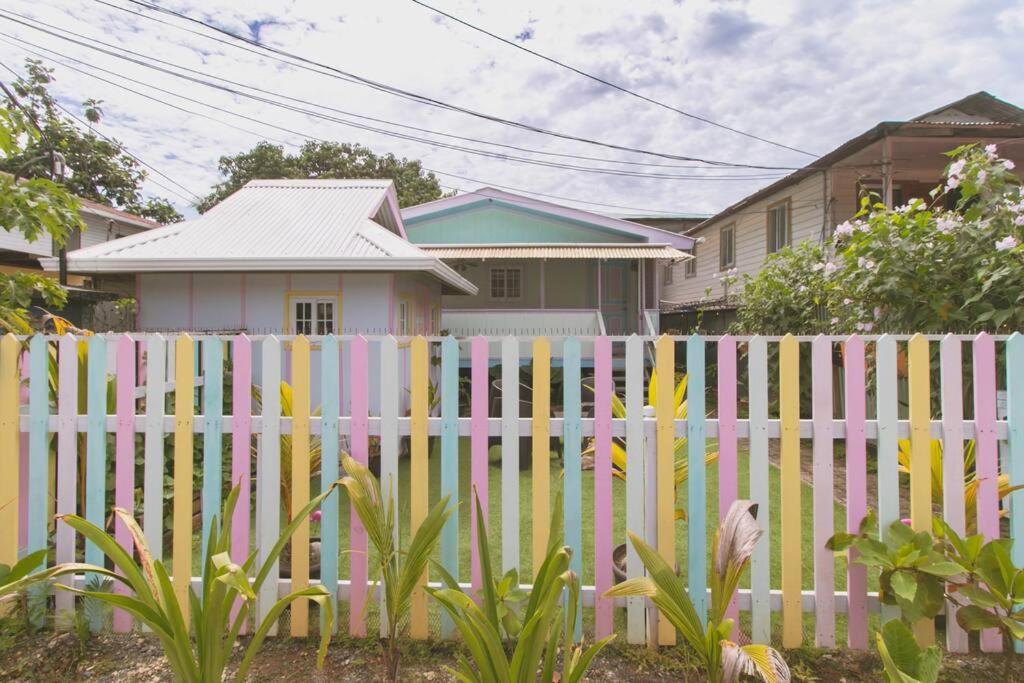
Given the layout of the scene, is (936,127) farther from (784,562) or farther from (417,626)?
(417,626)

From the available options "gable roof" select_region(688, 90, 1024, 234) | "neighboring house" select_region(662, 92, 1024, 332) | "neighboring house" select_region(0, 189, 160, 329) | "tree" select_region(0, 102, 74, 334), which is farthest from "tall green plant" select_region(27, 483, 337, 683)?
"gable roof" select_region(688, 90, 1024, 234)

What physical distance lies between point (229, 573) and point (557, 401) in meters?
7.86

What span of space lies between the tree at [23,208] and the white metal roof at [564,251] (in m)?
10.2

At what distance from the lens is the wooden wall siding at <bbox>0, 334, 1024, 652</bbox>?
2471 millimetres

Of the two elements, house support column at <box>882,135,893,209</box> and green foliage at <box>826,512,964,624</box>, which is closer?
green foliage at <box>826,512,964,624</box>

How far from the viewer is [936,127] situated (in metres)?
8.84

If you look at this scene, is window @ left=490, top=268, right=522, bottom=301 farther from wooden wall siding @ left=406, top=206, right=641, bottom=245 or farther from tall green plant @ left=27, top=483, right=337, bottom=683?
tall green plant @ left=27, top=483, right=337, bottom=683

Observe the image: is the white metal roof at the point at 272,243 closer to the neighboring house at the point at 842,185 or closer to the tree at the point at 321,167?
the neighboring house at the point at 842,185

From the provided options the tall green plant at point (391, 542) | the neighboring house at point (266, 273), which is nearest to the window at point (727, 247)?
the neighboring house at point (266, 273)

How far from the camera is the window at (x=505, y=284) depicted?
17.1 meters

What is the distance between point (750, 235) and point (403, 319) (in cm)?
1069

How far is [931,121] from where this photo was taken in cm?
1073

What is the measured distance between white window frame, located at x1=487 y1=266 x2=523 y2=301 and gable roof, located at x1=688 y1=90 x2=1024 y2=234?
6.53 metres

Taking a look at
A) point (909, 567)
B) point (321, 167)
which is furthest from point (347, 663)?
point (321, 167)
